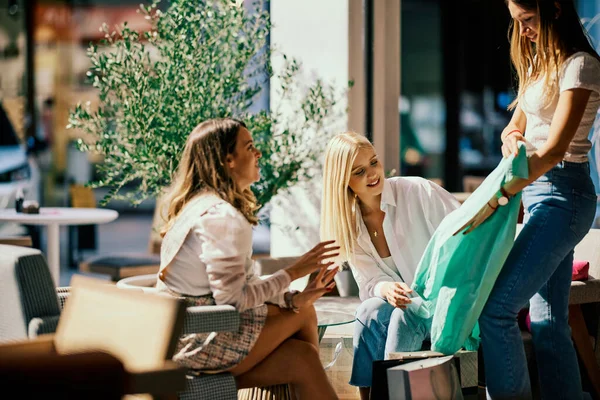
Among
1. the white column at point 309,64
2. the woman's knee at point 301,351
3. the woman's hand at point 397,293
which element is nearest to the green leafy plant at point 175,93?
the white column at point 309,64

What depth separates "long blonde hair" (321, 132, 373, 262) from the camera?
3.41m

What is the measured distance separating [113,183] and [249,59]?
905mm

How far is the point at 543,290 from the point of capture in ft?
9.46

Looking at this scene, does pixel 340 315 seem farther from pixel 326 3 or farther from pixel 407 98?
pixel 407 98

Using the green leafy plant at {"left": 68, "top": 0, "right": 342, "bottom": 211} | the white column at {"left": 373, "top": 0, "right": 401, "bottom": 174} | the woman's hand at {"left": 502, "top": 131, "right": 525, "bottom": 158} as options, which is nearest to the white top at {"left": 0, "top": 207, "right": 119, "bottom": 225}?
the green leafy plant at {"left": 68, "top": 0, "right": 342, "bottom": 211}

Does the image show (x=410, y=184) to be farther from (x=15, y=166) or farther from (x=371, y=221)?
(x=15, y=166)

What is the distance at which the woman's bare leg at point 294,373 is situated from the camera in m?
2.74

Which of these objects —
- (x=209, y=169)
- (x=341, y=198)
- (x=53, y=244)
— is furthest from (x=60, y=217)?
(x=209, y=169)

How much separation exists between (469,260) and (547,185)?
1.14 feet

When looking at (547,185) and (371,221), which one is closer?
(547,185)

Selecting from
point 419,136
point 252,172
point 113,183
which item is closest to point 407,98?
point 419,136

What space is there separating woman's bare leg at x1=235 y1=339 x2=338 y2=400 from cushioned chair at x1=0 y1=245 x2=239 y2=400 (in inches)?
4.9

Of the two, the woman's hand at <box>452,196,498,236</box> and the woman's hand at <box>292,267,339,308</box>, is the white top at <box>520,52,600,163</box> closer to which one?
the woman's hand at <box>452,196,498,236</box>

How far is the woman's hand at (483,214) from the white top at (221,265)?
623 millimetres
